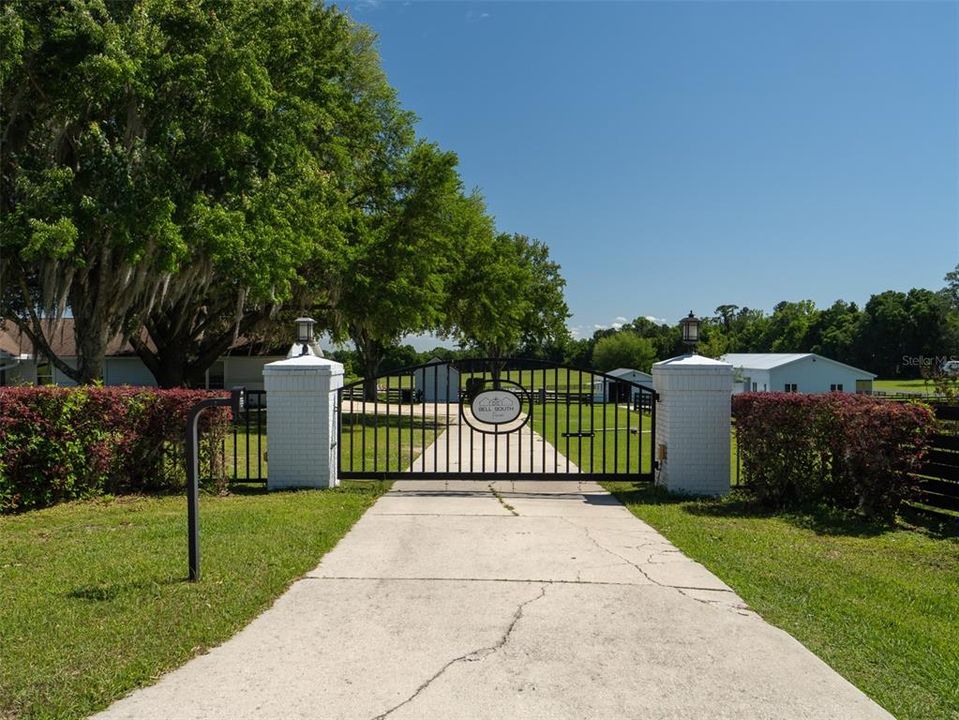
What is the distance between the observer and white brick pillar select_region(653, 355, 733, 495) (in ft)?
27.1

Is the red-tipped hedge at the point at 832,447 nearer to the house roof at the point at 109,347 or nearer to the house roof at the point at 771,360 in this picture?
the house roof at the point at 109,347

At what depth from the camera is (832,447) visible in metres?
7.28

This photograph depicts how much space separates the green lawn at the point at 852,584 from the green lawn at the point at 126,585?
3.28 m

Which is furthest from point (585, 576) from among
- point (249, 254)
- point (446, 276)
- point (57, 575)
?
point (446, 276)

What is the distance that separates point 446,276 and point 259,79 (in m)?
9.19

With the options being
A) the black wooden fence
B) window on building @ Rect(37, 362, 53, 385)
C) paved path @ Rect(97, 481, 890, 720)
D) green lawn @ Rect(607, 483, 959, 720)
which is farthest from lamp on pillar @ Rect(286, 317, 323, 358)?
window on building @ Rect(37, 362, 53, 385)

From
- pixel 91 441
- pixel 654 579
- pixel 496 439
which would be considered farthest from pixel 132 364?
pixel 654 579

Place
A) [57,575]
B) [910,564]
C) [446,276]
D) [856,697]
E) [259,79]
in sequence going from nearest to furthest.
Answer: [856,697] < [57,575] < [910,564] < [259,79] < [446,276]

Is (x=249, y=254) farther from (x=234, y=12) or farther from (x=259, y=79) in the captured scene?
(x=234, y=12)

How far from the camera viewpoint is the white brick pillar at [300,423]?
8.30 meters

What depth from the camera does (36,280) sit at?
1549 cm

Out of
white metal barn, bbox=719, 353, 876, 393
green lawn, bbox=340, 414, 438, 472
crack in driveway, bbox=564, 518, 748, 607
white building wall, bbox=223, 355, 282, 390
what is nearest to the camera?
crack in driveway, bbox=564, 518, 748, 607

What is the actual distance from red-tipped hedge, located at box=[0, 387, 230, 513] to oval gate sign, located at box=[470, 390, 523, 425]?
10.4 feet

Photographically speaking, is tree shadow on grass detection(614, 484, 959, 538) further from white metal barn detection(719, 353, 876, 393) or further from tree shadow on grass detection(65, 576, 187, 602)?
white metal barn detection(719, 353, 876, 393)
